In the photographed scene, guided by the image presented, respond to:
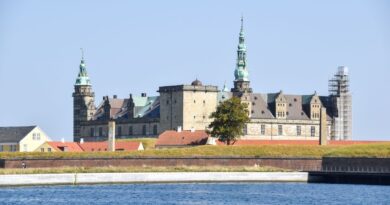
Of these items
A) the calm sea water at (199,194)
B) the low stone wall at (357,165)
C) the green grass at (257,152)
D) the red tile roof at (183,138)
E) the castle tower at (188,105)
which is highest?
the castle tower at (188,105)

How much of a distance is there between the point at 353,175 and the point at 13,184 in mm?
28657

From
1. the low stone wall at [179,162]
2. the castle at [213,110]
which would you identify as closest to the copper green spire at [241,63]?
the castle at [213,110]

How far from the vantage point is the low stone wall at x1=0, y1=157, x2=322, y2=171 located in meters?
113

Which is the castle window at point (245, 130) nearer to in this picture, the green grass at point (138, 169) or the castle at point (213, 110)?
the castle at point (213, 110)

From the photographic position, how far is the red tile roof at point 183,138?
139 m

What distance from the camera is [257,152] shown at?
11888cm

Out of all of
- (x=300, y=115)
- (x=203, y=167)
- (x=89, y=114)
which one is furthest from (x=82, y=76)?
(x=203, y=167)

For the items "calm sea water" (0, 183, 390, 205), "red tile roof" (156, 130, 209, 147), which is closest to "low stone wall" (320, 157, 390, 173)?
"calm sea water" (0, 183, 390, 205)

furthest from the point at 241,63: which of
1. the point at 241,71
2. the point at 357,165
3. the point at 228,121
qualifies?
the point at 357,165

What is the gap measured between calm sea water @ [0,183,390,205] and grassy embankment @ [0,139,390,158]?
563 inches

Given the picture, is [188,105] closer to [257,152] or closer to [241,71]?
[241,71]

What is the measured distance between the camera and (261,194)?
8662 centimetres

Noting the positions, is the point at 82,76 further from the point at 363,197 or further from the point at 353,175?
the point at 363,197

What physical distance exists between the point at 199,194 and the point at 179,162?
30554mm
